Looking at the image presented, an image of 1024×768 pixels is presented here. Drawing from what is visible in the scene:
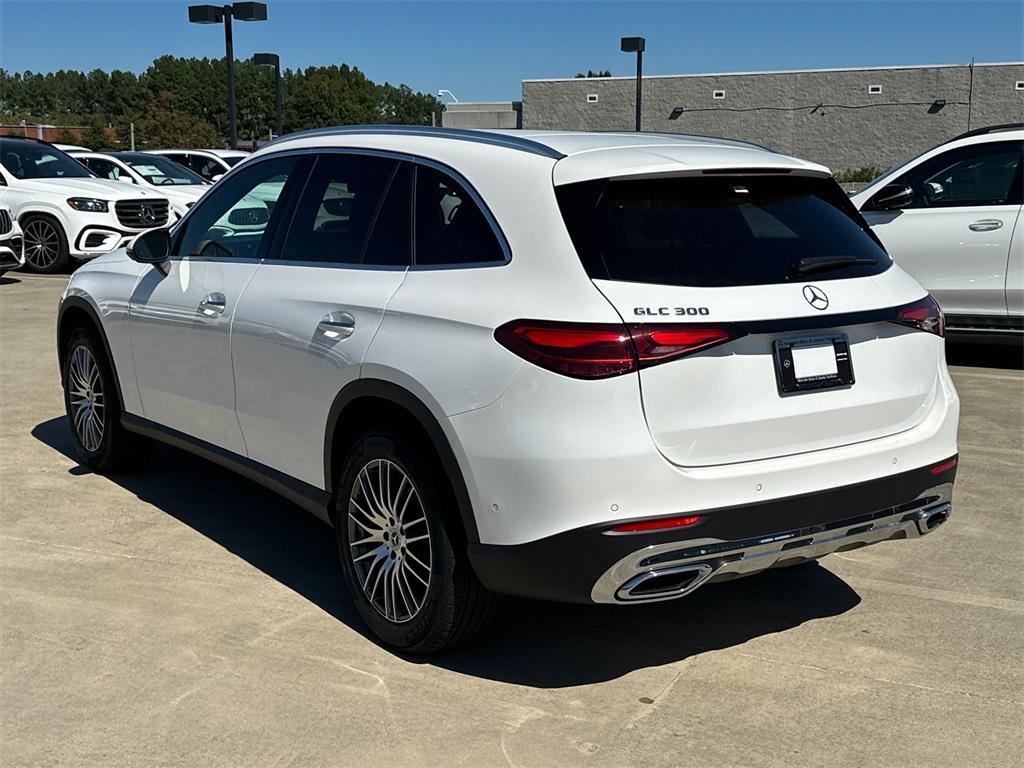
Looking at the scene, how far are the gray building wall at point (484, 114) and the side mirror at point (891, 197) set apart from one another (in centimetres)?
5281

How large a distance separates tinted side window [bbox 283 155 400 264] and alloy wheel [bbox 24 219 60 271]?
42.7ft

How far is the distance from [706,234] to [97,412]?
3.88 m

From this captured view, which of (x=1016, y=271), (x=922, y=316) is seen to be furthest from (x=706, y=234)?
(x=1016, y=271)

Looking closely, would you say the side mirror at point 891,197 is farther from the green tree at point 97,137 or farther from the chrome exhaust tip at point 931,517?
the green tree at point 97,137

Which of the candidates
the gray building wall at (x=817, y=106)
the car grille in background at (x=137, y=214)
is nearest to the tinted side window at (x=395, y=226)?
the car grille in background at (x=137, y=214)

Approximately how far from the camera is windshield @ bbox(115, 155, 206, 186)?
2045 centimetres

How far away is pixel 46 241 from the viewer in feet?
54.9

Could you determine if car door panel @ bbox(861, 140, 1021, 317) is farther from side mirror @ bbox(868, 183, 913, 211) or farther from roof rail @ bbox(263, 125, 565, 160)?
roof rail @ bbox(263, 125, 565, 160)

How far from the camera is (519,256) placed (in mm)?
3785

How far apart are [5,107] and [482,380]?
639 feet

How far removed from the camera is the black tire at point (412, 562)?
3.92 meters

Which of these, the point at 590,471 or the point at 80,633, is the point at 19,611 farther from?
the point at 590,471

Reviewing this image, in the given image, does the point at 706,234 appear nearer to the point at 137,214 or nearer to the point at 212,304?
the point at 212,304

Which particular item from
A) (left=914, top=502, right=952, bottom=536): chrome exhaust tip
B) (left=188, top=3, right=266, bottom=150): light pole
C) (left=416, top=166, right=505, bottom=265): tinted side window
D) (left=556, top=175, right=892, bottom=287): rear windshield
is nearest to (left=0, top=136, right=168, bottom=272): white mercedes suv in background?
(left=188, top=3, right=266, bottom=150): light pole
